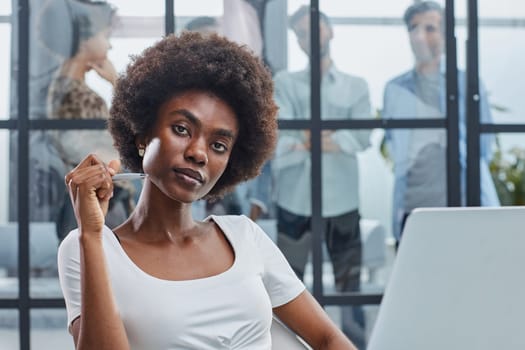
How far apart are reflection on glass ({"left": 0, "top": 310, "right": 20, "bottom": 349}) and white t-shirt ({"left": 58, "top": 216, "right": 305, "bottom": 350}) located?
2192mm

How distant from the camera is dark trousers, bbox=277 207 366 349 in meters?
3.48

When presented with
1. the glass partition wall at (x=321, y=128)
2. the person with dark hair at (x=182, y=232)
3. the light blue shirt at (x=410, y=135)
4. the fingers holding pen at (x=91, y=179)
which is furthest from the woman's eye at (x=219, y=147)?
the light blue shirt at (x=410, y=135)

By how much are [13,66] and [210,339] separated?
2392mm

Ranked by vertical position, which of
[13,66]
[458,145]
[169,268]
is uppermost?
[13,66]

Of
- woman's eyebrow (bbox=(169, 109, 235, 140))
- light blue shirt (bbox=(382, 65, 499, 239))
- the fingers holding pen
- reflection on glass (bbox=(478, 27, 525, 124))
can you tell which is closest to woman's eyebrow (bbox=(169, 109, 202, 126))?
woman's eyebrow (bbox=(169, 109, 235, 140))

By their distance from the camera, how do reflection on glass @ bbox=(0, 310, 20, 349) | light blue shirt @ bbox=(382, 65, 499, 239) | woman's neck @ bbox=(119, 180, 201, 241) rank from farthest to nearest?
1. light blue shirt @ bbox=(382, 65, 499, 239)
2. reflection on glass @ bbox=(0, 310, 20, 349)
3. woman's neck @ bbox=(119, 180, 201, 241)

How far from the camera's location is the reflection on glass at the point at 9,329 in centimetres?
341

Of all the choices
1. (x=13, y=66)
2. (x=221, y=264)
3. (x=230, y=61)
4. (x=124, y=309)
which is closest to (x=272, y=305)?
(x=221, y=264)

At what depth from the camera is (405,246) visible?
1148 millimetres

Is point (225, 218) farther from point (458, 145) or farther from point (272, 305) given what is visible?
point (458, 145)

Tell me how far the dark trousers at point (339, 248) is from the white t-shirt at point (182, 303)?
1.98 m

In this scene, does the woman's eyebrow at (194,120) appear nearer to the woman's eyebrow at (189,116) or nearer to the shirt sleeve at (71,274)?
Result: the woman's eyebrow at (189,116)

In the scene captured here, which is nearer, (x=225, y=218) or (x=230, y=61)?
(x=230, y=61)

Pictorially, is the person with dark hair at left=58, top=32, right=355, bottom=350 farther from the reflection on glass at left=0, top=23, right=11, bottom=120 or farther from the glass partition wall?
the reflection on glass at left=0, top=23, right=11, bottom=120
